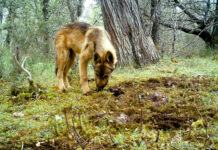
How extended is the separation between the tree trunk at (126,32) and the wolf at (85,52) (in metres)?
2.09

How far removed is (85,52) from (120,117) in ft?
8.65

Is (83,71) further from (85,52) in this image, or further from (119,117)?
(119,117)

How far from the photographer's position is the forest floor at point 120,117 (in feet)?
7.40

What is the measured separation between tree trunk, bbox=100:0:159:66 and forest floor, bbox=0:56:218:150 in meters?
Answer: 2.28

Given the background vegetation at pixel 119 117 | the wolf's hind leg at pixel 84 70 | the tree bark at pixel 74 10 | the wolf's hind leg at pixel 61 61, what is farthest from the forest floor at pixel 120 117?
the tree bark at pixel 74 10

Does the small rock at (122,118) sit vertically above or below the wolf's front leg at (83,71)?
below

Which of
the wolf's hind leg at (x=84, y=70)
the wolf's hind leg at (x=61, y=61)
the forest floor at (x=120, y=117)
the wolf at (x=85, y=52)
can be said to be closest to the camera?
the forest floor at (x=120, y=117)

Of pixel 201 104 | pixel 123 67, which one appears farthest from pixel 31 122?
pixel 123 67

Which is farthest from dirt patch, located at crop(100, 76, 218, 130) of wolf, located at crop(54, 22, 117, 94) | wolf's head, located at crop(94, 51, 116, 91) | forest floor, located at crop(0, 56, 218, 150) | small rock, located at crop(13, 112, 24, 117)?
small rock, located at crop(13, 112, 24, 117)

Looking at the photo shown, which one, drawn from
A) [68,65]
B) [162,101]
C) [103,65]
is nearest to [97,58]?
[103,65]

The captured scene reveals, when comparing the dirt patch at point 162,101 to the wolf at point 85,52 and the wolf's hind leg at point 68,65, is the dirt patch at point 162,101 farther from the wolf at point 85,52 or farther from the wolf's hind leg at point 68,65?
the wolf's hind leg at point 68,65

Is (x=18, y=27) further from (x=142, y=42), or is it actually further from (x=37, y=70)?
(x=142, y=42)

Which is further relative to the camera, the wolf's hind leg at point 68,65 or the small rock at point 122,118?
the wolf's hind leg at point 68,65

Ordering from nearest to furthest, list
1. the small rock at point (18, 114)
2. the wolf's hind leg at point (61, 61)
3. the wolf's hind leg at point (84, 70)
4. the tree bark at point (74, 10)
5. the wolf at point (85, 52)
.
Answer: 1. the small rock at point (18, 114)
2. the wolf at point (85, 52)
3. the wolf's hind leg at point (84, 70)
4. the wolf's hind leg at point (61, 61)
5. the tree bark at point (74, 10)
